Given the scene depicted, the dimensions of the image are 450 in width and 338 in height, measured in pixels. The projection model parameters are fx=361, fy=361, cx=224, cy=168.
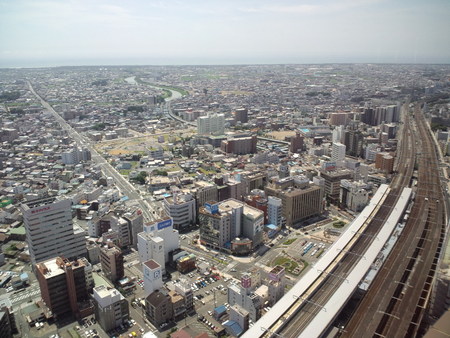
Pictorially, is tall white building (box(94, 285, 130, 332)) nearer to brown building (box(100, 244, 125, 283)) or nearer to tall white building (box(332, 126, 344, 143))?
brown building (box(100, 244, 125, 283))

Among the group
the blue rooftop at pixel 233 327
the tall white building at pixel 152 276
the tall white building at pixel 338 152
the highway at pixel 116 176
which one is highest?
the tall white building at pixel 338 152

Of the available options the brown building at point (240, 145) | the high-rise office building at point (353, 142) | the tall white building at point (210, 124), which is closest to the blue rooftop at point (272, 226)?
the brown building at point (240, 145)

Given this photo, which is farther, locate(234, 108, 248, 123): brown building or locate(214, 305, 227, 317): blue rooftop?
locate(234, 108, 248, 123): brown building

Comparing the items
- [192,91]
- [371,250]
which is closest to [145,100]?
[192,91]

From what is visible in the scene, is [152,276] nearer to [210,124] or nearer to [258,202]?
[258,202]

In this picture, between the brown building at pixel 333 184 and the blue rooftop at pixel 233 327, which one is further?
the brown building at pixel 333 184

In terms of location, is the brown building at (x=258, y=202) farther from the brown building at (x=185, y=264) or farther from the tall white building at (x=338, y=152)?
the tall white building at (x=338, y=152)

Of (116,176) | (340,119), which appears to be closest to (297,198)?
(116,176)

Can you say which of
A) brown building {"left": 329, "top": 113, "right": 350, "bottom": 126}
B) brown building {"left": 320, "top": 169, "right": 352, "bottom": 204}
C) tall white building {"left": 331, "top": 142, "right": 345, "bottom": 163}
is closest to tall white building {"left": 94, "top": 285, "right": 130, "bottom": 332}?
brown building {"left": 320, "top": 169, "right": 352, "bottom": 204}
